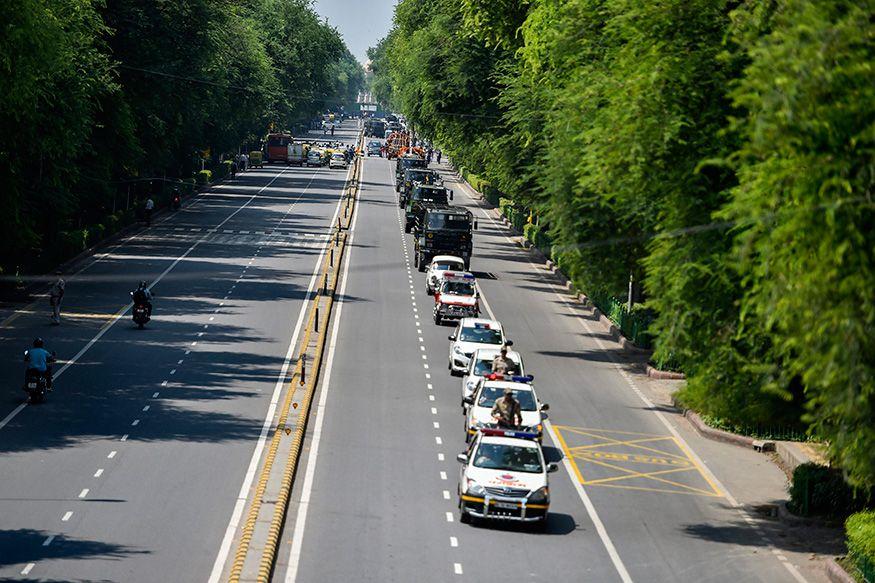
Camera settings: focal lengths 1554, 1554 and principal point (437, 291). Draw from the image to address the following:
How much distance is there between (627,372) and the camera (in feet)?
159

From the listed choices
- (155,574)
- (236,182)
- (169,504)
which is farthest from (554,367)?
(236,182)

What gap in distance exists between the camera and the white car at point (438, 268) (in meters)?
62.0

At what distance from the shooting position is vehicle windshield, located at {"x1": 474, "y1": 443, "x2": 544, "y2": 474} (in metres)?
29.3

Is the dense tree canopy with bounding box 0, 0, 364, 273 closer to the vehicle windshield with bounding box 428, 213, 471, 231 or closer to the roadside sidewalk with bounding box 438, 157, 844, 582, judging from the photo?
the vehicle windshield with bounding box 428, 213, 471, 231

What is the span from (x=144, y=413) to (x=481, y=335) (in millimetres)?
12098

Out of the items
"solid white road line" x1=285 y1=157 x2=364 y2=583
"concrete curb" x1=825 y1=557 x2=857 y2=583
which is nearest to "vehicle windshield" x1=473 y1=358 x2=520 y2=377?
"solid white road line" x1=285 y1=157 x2=364 y2=583

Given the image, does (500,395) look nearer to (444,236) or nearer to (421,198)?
(444,236)

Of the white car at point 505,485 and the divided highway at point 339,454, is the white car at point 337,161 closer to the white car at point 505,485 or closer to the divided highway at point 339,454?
the divided highway at point 339,454

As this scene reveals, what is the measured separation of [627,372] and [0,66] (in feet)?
68.3

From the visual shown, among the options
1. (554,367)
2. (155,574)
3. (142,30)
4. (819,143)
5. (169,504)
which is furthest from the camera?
(142,30)

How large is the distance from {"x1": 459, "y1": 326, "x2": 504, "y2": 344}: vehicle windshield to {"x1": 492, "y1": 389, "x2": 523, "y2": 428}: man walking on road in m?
11.5

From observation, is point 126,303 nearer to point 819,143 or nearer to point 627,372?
point 627,372

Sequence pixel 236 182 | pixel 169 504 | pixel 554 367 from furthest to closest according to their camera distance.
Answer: pixel 236 182, pixel 554 367, pixel 169 504

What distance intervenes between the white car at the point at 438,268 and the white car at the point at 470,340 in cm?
1483
